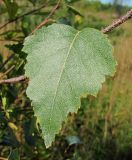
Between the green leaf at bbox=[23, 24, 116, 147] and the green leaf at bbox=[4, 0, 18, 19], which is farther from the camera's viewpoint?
the green leaf at bbox=[4, 0, 18, 19]

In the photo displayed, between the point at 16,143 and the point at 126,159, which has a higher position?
the point at 16,143

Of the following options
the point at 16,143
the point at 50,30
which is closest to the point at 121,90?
the point at 16,143

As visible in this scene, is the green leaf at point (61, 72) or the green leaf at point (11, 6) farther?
the green leaf at point (11, 6)

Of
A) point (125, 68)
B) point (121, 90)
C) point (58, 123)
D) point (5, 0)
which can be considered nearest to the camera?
point (58, 123)

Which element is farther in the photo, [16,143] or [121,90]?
[121,90]

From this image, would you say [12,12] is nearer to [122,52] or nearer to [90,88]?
[90,88]

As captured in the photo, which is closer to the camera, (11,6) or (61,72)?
(61,72)

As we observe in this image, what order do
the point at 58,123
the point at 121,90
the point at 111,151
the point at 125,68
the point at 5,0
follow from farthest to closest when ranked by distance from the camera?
the point at 125,68 < the point at 121,90 < the point at 111,151 < the point at 5,0 < the point at 58,123

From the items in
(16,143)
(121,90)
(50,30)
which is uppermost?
(50,30)
